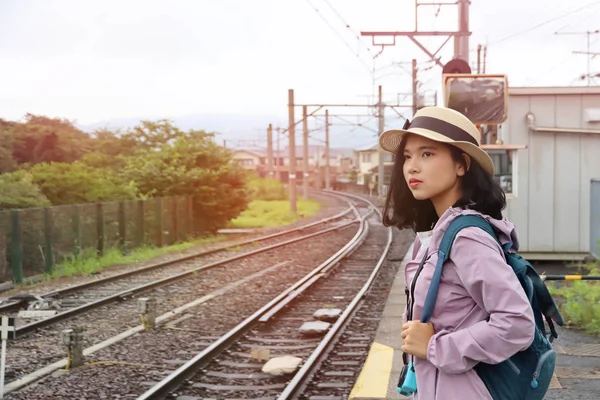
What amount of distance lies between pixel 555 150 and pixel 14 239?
32.8ft

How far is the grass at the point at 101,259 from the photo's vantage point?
14.8 m

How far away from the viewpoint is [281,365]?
22.2ft

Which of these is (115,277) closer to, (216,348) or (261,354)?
(216,348)

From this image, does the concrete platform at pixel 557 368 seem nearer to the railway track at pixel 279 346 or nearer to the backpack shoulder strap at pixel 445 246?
the railway track at pixel 279 346

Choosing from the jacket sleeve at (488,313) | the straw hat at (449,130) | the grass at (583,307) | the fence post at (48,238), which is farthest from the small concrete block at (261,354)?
the fence post at (48,238)

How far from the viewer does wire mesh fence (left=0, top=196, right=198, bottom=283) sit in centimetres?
1368

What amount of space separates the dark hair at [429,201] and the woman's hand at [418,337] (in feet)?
1.34

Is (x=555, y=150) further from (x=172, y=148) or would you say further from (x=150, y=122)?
(x=150, y=122)

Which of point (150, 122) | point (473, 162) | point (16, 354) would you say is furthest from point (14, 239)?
point (150, 122)

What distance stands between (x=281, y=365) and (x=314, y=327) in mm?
1918

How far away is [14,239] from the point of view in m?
13.7

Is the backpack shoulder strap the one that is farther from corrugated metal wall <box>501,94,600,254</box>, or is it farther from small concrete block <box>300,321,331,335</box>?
corrugated metal wall <box>501,94,600,254</box>

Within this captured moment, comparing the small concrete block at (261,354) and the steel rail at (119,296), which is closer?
the small concrete block at (261,354)

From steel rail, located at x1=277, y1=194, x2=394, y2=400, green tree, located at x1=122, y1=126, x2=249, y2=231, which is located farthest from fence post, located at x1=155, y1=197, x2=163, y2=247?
steel rail, located at x1=277, y1=194, x2=394, y2=400
